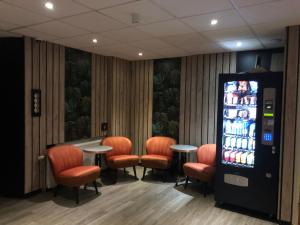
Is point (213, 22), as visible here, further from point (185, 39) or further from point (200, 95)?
point (200, 95)

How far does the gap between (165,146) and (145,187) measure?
1.07 meters

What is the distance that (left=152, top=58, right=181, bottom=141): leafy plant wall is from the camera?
5738 millimetres

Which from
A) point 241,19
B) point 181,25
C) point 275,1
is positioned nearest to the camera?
point 275,1

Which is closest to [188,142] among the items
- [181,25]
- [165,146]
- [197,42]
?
[165,146]

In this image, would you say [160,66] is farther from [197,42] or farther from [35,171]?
[35,171]

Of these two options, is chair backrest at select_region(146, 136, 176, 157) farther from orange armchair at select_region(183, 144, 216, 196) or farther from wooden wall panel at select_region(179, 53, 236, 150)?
orange armchair at select_region(183, 144, 216, 196)

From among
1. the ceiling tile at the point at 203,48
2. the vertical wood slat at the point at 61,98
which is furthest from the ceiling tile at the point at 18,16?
the ceiling tile at the point at 203,48

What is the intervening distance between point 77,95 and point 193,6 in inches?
129

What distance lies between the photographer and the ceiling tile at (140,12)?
268cm

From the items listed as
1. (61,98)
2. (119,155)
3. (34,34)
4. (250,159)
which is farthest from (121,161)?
(34,34)

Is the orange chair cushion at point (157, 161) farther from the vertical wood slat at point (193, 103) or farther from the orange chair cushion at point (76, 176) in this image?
the orange chair cushion at point (76, 176)

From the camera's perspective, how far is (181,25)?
334 centimetres

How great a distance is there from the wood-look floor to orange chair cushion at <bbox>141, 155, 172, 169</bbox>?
1.57 feet

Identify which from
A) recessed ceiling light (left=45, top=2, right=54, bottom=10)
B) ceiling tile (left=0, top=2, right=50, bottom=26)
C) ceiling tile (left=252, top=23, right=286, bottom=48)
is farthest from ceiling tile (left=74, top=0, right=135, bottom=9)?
ceiling tile (left=252, top=23, right=286, bottom=48)
